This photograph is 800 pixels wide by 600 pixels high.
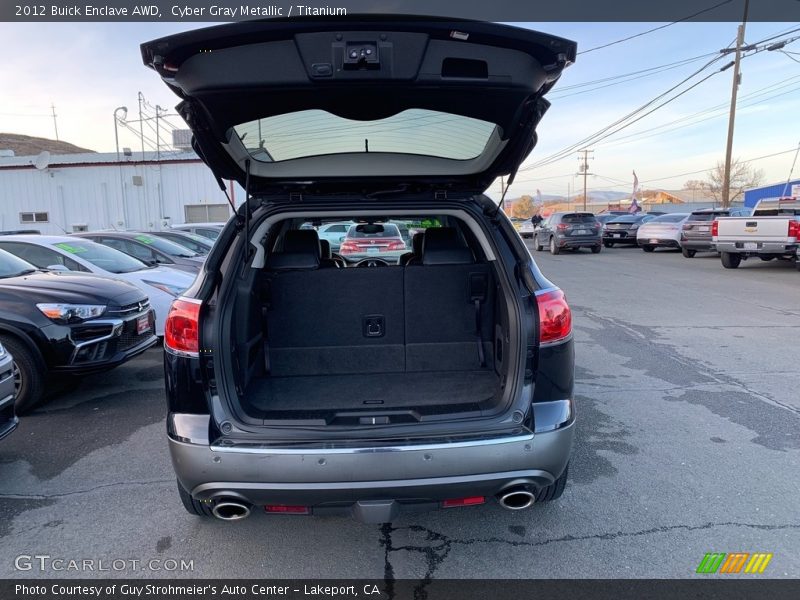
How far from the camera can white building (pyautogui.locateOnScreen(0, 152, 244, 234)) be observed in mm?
25000

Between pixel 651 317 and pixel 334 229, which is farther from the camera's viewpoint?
pixel 334 229

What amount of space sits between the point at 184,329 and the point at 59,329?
2846mm

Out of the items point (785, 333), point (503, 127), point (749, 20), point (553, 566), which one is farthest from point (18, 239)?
point (749, 20)

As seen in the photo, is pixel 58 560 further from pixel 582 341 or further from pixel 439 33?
pixel 582 341

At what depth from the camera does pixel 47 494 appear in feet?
10.7

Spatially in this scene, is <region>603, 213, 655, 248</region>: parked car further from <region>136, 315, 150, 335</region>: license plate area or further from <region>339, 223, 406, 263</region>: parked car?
<region>136, 315, 150, 335</region>: license plate area

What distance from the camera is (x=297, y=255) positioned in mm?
3508

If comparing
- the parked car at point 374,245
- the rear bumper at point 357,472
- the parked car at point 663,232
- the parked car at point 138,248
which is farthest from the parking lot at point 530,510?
the parked car at point 663,232

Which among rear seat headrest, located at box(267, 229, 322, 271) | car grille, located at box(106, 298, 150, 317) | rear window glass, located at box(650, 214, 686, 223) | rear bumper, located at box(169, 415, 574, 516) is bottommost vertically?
rear bumper, located at box(169, 415, 574, 516)

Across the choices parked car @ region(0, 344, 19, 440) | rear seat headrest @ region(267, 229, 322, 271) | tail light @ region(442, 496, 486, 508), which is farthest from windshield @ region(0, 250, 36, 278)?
tail light @ region(442, 496, 486, 508)

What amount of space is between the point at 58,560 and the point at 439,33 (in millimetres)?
2994

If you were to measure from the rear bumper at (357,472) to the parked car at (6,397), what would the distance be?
6.09ft

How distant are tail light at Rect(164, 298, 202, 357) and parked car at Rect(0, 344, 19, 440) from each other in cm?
169

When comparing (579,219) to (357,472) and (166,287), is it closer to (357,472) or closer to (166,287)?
(166,287)
